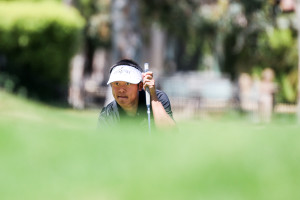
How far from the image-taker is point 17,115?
20.0 m

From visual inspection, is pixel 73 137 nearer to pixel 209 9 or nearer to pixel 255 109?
pixel 255 109

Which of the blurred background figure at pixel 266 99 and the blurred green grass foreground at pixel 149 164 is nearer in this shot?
the blurred green grass foreground at pixel 149 164

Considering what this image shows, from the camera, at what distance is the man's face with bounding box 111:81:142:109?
4.77 metres

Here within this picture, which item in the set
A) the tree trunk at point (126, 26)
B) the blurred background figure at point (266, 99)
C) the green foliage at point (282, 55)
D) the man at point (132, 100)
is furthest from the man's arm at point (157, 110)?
the green foliage at point (282, 55)

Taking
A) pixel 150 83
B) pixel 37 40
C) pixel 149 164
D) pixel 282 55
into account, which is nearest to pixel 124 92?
pixel 150 83

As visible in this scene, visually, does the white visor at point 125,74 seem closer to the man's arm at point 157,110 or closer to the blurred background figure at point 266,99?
the man's arm at point 157,110

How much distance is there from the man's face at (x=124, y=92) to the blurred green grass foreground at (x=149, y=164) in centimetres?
31

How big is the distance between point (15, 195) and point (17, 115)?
16.6m

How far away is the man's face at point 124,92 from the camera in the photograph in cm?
477

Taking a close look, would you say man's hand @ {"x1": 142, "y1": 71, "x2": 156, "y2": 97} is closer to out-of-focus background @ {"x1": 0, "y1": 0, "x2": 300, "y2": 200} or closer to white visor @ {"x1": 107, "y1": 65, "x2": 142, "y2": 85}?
white visor @ {"x1": 107, "y1": 65, "x2": 142, "y2": 85}

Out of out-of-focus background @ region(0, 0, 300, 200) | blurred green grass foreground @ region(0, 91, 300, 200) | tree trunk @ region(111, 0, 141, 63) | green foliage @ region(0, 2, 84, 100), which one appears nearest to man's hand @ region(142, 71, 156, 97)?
out-of-focus background @ region(0, 0, 300, 200)

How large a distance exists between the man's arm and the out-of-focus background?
0.26ft

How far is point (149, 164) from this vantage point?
12.8ft

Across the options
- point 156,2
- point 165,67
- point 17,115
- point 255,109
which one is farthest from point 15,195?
point 165,67
